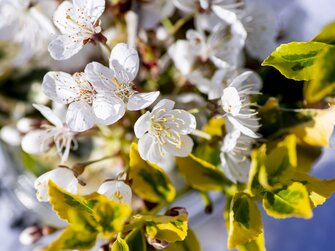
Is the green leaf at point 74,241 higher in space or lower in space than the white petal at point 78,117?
lower

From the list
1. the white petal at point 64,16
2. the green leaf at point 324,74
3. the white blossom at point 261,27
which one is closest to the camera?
the green leaf at point 324,74

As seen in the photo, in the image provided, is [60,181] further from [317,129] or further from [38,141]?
[317,129]

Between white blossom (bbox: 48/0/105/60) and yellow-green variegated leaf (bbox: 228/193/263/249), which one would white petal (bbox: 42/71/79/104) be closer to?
white blossom (bbox: 48/0/105/60)

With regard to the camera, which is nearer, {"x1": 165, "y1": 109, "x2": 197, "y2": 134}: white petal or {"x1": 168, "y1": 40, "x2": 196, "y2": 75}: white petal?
{"x1": 165, "y1": 109, "x2": 197, "y2": 134}: white petal

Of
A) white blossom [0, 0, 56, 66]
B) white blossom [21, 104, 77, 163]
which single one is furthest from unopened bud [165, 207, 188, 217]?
white blossom [0, 0, 56, 66]

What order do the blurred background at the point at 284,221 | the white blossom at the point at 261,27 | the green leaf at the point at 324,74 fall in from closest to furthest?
the green leaf at the point at 324,74 → the white blossom at the point at 261,27 → the blurred background at the point at 284,221

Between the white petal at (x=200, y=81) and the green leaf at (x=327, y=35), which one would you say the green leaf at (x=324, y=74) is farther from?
the white petal at (x=200, y=81)

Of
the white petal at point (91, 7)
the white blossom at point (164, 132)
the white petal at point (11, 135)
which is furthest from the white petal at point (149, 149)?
the white petal at point (11, 135)
